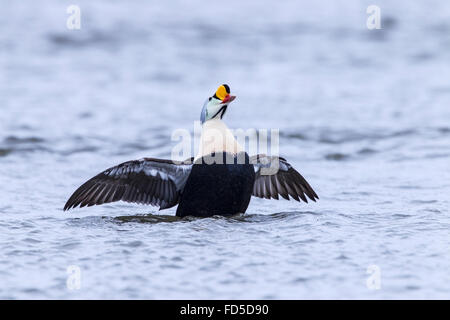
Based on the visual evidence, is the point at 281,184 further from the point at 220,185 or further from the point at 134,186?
the point at 134,186

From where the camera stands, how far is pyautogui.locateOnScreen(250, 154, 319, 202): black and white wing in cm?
945

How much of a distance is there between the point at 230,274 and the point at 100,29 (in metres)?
A: 15.9

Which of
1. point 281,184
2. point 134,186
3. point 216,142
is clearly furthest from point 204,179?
point 281,184

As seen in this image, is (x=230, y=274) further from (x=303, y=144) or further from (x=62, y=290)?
(x=303, y=144)

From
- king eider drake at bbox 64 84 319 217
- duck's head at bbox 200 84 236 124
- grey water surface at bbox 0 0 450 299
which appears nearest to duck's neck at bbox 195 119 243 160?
king eider drake at bbox 64 84 319 217

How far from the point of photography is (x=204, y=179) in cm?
859

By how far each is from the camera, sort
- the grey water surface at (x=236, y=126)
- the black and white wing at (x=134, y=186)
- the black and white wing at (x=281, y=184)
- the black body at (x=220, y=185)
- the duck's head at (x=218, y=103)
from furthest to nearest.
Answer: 1. the black and white wing at (x=281, y=184)
2. the black and white wing at (x=134, y=186)
3. the duck's head at (x=218, y=103)
4. the black body at (x=220, y=185)
5. the grey water surface at (x=236, y=126)

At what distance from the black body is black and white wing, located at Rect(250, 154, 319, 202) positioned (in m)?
0.82

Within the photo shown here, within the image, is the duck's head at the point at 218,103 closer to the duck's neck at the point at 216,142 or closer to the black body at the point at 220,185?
the duck's neck at the point at 216,142

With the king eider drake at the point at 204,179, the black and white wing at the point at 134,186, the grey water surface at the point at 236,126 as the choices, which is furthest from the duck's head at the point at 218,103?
the grey water surface at the point at 236,126

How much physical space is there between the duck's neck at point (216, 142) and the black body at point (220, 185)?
6 cm

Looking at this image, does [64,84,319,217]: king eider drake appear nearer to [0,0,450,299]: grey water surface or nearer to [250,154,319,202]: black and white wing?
[250,154,319,202]: black and white wing

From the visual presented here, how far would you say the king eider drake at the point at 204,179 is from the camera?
8547 mm

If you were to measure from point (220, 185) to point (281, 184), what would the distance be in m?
1.18
